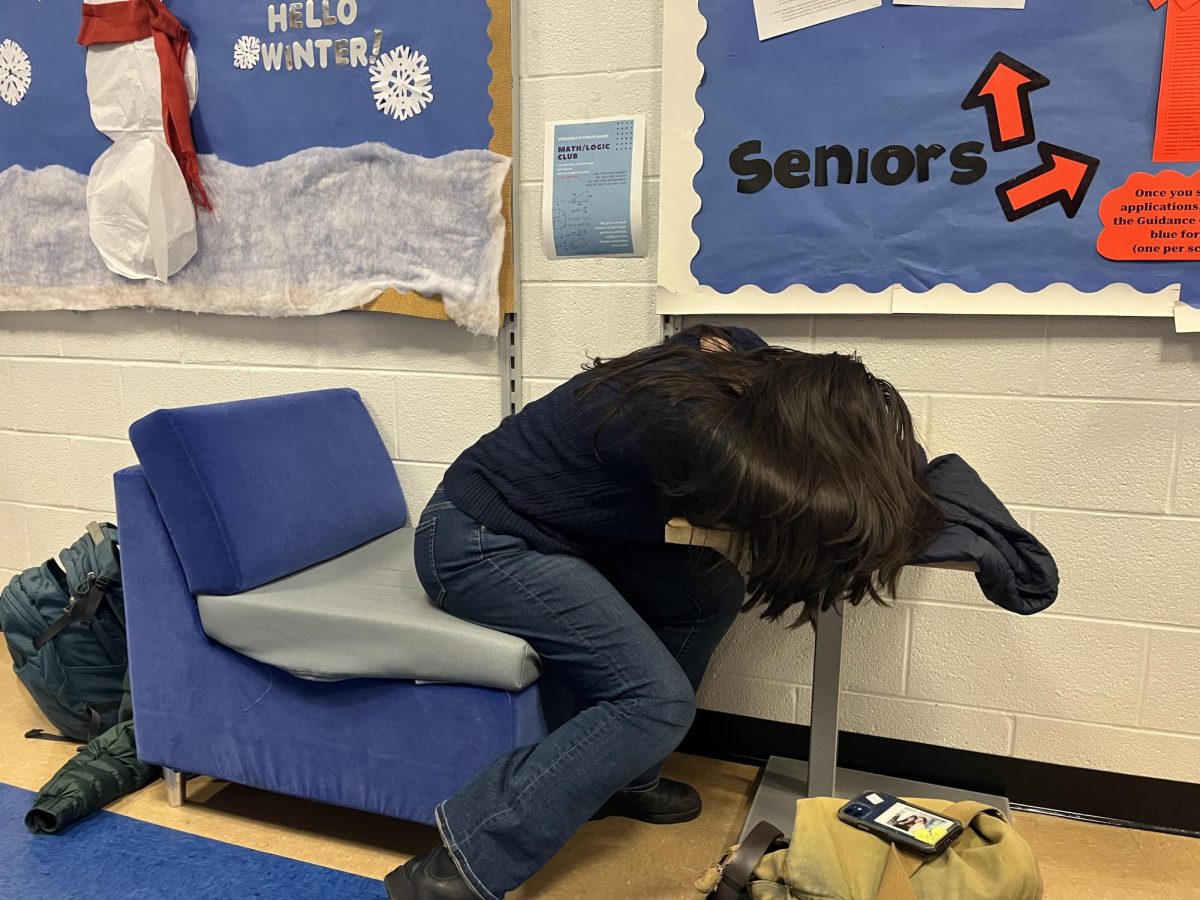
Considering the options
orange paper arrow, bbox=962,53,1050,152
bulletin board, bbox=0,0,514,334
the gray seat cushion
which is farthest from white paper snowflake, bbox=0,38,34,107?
orange paper arrow, bbox=962,53,1050,152

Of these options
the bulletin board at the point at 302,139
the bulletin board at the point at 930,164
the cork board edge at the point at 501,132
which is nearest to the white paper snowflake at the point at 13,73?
the bulletin board at the point at 302,139

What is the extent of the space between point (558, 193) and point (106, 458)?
1378 mm

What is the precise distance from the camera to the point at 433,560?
148 centimetres

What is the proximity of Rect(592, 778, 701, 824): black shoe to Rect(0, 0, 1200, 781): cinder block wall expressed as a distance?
26 centimetres

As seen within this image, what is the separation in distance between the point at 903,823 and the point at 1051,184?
107 cm

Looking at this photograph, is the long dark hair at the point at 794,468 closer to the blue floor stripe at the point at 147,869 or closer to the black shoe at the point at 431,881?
the black shoe at the point at 431,881

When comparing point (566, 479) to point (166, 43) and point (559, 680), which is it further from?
point (166, 43)

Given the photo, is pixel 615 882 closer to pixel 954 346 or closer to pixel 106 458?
pixel 954 346

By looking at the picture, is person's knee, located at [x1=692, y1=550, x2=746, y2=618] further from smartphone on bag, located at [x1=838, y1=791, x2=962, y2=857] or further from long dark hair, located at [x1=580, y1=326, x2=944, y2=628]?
smartphone on bag, located at [x1=838, y1=791, x2=962, y2=857]

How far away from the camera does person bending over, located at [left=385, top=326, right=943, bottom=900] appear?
1158mm

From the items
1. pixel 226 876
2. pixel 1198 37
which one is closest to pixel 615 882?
pixel 226 876

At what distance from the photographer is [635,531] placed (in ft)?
4.62

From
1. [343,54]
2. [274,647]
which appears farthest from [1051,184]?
[274,647]

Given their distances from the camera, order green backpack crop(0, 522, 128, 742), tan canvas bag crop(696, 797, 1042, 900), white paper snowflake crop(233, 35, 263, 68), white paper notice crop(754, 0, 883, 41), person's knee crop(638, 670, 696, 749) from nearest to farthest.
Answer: tan canvas bag crop(696, 797, 1042, 900)
person's knee crop(638, 670, 696, 749)
white paper notice crop(754, 0, 883, 41)
green backpack crop(0, 522, 128, 742)
white paper snowflake crop(233, 35, 263, 68)
